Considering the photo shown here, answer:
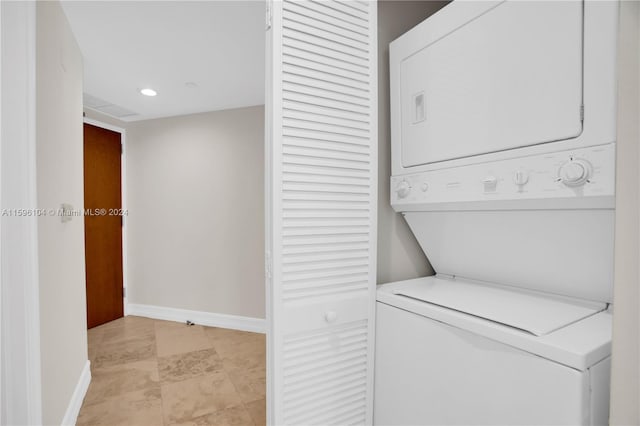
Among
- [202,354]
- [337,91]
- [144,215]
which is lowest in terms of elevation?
[202,354]

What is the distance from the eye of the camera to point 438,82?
127cm

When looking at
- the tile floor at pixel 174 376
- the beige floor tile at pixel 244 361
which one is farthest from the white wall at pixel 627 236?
the beige floor tile at pixel 244 361

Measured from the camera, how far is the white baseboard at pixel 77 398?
1863 mm

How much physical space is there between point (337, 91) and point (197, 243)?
9.94ft

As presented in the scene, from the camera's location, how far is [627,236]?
73 cm

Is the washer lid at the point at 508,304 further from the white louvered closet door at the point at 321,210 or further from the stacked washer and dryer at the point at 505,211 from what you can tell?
the white louvered closet door at the point at 321,210

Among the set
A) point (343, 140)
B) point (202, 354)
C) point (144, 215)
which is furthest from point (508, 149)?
point (144, 215)

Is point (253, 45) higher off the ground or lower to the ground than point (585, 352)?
higher

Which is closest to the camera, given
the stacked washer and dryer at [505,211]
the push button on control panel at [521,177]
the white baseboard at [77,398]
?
the stacked washer and dryer at [505,211]

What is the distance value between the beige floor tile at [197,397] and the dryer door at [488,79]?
80.2 inches

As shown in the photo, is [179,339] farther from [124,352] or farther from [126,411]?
[126,411]

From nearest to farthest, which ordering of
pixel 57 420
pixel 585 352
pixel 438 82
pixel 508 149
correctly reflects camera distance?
pixel 585 352 < pixel 508 149 < pixel 438 82 < pixel 57 420

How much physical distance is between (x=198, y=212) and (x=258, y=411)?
93.5 inches

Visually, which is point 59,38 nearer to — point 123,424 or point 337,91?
point 337,91
